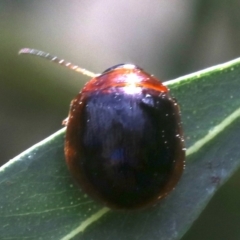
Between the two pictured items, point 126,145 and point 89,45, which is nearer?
point 126,145

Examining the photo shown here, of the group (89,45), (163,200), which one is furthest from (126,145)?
(89,45)

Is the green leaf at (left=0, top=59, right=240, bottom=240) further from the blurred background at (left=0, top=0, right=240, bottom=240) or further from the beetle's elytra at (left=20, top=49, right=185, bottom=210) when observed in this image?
the blurred background at (left=0, top=0, right=240, bottom=240)

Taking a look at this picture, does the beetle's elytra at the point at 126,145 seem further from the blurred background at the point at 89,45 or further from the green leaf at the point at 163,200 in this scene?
the blurred background at the point at 89,45

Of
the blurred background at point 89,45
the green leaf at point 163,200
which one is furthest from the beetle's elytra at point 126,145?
the blurred background at point 89,45

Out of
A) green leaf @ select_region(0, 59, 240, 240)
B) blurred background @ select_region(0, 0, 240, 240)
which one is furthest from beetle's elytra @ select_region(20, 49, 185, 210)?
blurred background @ select_region(0, 0, 240, 240)

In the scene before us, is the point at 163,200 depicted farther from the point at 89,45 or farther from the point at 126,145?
the point at 89,45

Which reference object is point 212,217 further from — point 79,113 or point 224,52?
point 79,113
